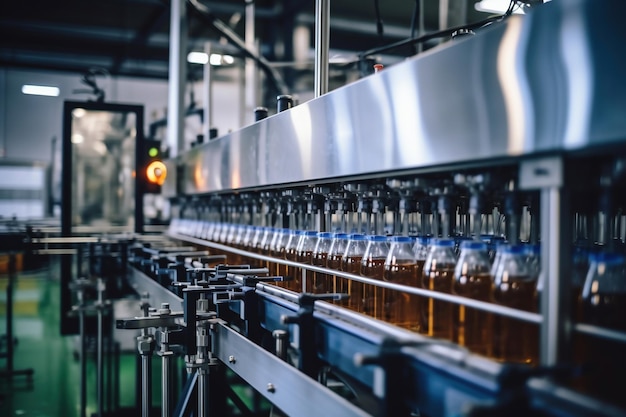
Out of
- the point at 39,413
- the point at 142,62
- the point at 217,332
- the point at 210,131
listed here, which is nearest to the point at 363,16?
the point at 142,62

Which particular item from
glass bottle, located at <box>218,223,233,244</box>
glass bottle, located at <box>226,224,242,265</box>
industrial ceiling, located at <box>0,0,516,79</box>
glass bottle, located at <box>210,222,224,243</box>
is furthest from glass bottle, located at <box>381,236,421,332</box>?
industrial ceiling, located at <box>0,0,516,79</box>

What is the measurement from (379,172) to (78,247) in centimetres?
281

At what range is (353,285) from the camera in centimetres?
131

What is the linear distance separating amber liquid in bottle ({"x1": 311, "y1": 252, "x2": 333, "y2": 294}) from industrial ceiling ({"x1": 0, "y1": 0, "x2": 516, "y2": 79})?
4.91 metres

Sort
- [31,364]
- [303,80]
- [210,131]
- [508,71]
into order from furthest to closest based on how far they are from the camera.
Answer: [303,80]
[31,364]
[210,131]
[508,71]

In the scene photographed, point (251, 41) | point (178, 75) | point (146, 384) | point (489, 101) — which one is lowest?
point (146, 384)

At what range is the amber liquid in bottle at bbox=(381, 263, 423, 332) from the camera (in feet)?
3.72

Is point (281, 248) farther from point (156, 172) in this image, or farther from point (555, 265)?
point (156, 172)

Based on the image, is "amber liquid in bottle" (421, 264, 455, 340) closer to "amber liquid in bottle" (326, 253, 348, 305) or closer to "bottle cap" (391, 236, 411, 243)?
"bottle cap" (391, 236, 411, 243)

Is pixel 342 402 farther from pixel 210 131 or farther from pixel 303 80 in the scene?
pixel 303 80

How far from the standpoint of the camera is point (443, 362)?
748 millimetres

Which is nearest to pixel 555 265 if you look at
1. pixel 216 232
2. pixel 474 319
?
pixel 474 319

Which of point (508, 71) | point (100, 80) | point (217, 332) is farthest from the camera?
point (100, 80)

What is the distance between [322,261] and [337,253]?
8 centimetres
